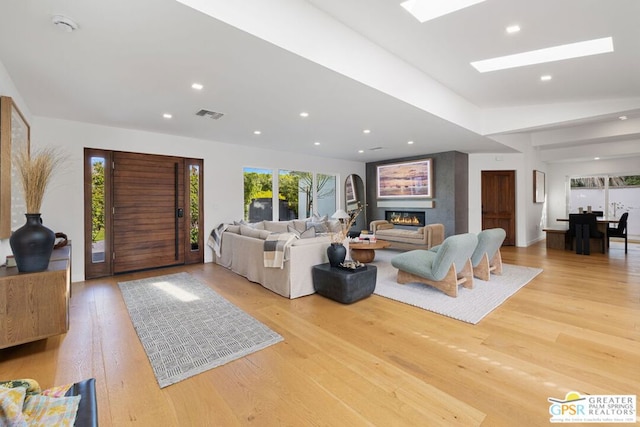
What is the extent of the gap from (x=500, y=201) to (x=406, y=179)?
A: 103 inches

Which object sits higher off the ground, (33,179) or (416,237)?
(33,179)

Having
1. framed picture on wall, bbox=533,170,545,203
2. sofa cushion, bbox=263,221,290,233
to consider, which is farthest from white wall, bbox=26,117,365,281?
framed picture on wall, bbox=533,170,545,203

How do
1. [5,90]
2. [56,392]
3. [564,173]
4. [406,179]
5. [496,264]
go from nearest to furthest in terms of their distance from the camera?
1. [56,392]
2. [5,90]
3. [496,264]
4. [406,179]
5. [564,173]

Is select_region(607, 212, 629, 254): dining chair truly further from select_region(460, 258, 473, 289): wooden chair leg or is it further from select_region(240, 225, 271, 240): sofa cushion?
→ select_region(240, 225, 271, 240): sofa cushion

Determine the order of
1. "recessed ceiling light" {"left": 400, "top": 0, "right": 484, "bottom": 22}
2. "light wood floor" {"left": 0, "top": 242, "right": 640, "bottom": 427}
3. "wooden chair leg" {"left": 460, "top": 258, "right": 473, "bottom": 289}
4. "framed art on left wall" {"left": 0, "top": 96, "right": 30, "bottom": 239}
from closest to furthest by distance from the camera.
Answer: "light wood floor" {"left": 0, "top": 242, "right": 640, "bottom": 427}, "recessed ceiling light" {"left": 400, "top": 0, "right": 484, "bottom": 22}, "framed art on left wall" {"left": 0, "top": 96, "right": 30, "bottom": 239}, "wooden chair leg" {"left": 460, "top": 258, "right": 473, "bottom": 289}

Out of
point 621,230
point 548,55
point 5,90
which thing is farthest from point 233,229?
point 621,230

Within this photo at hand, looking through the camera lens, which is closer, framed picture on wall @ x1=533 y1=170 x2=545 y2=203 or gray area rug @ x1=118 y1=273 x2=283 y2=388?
gray area rug @ x1=118 y1=273 x2=283 y2=388

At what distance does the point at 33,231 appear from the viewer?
2.32 metres

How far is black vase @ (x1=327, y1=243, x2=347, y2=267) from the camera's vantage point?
351cm

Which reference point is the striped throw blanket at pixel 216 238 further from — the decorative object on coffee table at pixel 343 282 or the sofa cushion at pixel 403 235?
the sofa cushion at pixel 403 235

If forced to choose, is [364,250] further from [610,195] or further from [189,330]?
[610,195]

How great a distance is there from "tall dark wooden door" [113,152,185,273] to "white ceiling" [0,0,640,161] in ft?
2.33

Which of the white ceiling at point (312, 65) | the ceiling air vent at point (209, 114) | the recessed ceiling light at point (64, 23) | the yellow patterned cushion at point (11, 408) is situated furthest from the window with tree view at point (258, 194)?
the yellow patterned cushion at point (11, 408)

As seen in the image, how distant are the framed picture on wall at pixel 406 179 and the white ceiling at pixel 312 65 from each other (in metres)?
2.35
